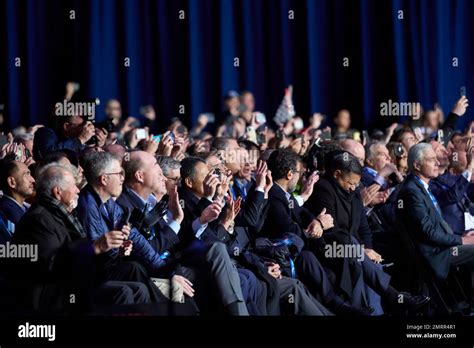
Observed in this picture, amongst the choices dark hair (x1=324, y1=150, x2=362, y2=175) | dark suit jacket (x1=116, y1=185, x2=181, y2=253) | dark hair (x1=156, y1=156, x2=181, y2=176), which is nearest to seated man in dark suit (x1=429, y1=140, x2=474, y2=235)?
dark hair (x1=324, y1=150, x2=362, y2=175)

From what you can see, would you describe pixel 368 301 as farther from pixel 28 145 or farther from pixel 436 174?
pixel 28 145

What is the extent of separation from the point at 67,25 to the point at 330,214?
4.28m

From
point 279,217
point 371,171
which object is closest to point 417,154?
point 371,171

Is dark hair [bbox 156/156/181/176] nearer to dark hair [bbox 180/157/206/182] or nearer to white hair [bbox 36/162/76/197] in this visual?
dark hair [bbox 180/157/206/182]

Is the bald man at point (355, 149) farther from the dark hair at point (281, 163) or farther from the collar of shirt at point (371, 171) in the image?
the dark hair at point (281, 163)

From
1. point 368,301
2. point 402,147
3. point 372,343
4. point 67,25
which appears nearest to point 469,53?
point 402,147

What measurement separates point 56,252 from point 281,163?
2.03 m

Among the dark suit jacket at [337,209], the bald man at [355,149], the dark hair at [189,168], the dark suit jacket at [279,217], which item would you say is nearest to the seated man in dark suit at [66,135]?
the dark hair at [189,168]

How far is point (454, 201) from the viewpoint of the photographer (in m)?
8.77

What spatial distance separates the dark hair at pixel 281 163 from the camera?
25.9ft

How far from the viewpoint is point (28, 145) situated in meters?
8.79

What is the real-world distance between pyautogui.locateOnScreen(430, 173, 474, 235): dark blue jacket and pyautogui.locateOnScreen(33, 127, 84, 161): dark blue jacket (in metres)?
2.51

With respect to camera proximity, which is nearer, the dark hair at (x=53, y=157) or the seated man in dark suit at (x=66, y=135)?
the dark hair at (x=53, y=157)

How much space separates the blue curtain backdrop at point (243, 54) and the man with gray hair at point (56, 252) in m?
4.68
